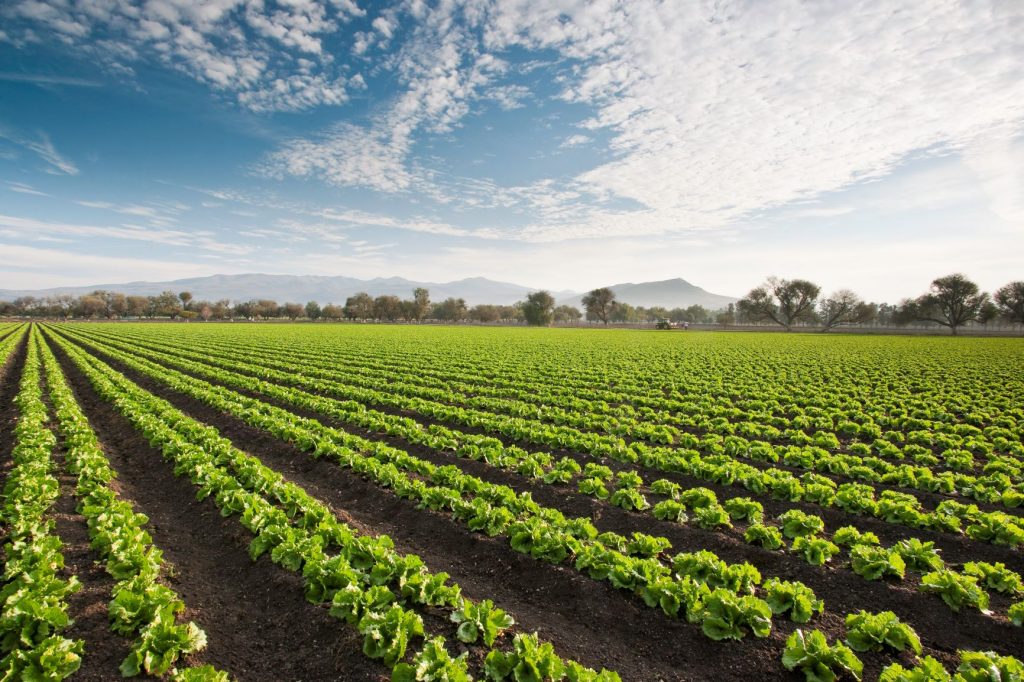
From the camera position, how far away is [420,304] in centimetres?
17738

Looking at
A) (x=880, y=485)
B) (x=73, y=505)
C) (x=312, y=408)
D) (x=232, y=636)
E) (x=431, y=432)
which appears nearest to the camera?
(x=232, y=636)

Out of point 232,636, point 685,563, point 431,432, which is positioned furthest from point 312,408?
point 685,563

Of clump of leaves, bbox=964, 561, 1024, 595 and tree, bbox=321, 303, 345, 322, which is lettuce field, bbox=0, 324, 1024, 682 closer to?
clump of leaves, bbox=964, 561, 1024, 595

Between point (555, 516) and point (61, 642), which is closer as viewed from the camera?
point (61, 642)

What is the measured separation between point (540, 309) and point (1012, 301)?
115001 mm

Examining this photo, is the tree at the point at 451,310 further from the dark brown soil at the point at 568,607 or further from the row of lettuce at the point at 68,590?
the dark brown soil at the point at 568,607

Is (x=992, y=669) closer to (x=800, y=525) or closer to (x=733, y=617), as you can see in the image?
(x=733, y=617)

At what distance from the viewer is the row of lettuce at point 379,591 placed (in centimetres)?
534

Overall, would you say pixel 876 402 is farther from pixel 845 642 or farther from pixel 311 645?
pixel 311 645

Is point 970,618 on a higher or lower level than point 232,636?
higher

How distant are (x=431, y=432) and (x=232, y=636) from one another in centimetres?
945

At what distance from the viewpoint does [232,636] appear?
6523mm

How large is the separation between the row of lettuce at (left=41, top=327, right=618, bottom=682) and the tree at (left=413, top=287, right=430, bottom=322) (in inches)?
6531

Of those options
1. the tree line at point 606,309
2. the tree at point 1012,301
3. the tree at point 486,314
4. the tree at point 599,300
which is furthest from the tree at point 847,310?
the tree at point 486,314
